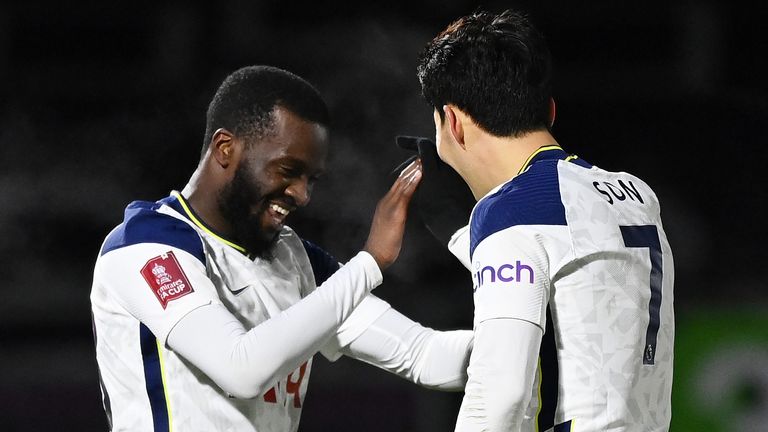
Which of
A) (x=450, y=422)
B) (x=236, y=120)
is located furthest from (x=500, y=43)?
(x=450, y=422)

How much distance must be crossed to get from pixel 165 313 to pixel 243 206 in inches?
14.1

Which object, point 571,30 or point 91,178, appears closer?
point 91,178

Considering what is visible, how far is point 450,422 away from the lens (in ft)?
14.1

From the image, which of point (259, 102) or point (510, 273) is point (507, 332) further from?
point (259, 102)

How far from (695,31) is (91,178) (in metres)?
3.02

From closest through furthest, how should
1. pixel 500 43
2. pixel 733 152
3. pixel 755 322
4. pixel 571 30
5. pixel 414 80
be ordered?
pixel 500 43, pixel 755 322, pixel 414 80, pixel 733 152, pixel 571 30

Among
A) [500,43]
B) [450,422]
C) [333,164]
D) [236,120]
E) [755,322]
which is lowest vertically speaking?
[450,422]

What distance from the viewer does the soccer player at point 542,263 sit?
1595mm

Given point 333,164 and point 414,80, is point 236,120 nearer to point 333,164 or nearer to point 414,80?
point 333,164

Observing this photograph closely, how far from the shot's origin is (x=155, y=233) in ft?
6.72

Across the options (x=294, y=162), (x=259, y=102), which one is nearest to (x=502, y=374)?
(x=294, y=162)

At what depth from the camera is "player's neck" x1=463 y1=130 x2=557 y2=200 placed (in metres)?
1.80

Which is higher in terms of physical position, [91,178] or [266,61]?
[266,61]

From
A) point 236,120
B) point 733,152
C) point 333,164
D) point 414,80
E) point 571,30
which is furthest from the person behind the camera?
point 571,30
